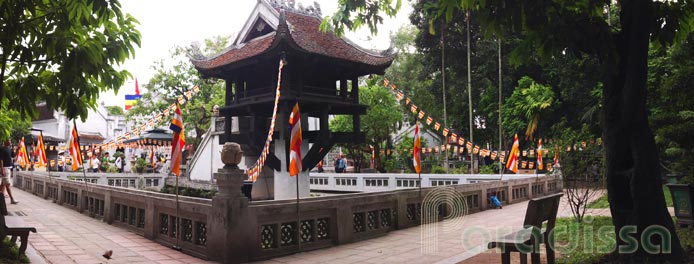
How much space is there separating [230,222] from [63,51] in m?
2.96

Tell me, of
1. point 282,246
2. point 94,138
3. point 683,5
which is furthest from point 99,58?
point 94,138

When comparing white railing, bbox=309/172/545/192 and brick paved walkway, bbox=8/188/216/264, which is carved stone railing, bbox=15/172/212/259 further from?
white railing, bbox=309/172/545/192

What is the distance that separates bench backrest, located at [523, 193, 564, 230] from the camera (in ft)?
16.6

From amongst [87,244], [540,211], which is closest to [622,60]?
[540,211]

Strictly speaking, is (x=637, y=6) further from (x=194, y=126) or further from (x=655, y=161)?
(x=194, y=126)

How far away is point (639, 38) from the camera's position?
5504 mm

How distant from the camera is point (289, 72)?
1522cm

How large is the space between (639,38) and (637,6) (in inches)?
15.1

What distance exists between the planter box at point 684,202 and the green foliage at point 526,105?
17361mm

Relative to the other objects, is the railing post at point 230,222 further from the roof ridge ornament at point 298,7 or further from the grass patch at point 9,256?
the roof ridge ornament at point 298,7

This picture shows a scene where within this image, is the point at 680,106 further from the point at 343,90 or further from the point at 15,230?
the point at 343,90

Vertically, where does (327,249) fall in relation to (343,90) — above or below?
below

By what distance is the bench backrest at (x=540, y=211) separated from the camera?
16.6ft

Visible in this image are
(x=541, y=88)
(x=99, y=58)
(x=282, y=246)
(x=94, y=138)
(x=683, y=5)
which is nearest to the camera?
(x=99, y=58)
